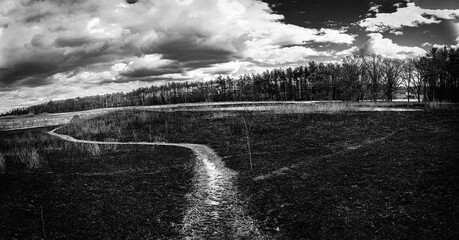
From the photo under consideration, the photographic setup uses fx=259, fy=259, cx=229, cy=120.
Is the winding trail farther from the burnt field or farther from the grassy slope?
the grassy slope

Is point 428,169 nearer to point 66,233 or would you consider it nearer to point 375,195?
point 375,195

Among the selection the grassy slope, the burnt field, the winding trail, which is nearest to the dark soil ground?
the burnt field

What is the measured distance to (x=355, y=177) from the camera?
37.6 feet

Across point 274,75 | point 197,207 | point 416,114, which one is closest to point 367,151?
point 197,207

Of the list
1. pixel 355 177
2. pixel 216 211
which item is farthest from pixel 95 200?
pixel 355 177

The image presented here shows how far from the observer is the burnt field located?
7.87m

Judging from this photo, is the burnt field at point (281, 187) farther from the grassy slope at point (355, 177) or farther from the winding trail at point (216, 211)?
the winding trail at point (216, 211)

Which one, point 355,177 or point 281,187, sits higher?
point 355,177

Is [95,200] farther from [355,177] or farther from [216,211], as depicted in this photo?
[355,177]

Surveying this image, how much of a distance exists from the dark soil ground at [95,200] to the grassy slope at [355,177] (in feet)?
11.3

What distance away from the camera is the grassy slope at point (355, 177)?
7750 millimetres

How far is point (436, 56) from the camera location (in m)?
57.9

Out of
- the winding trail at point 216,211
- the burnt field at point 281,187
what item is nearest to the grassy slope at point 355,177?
the burnt field at point 281,187

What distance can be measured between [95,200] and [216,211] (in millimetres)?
4943
